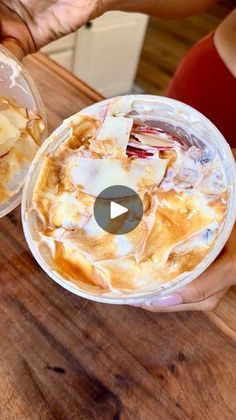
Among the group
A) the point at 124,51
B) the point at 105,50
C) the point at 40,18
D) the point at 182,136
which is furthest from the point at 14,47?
the point at 124,51

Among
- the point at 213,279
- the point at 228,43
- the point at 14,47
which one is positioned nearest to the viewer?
the point at 213,279

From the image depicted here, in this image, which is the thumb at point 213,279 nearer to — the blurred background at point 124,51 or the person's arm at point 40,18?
the person's arm at point 40,18

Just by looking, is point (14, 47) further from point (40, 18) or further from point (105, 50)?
point (105, 50)

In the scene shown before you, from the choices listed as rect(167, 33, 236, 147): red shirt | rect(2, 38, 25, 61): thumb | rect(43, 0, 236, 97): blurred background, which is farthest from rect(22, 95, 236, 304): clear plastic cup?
rect(43, 0, 236, 97): blurred background
